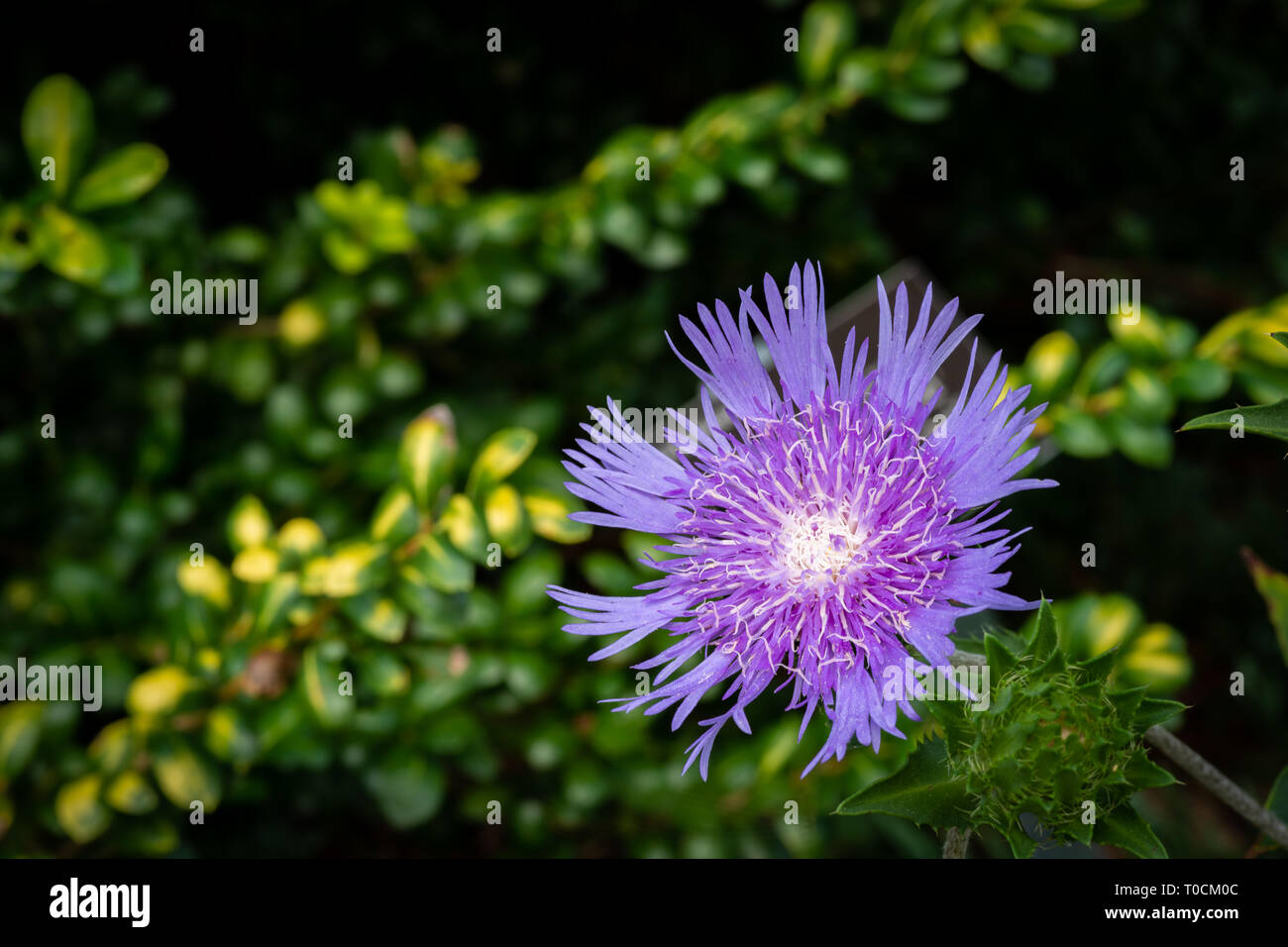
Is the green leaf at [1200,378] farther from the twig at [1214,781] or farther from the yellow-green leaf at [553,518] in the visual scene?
the yellow-green leaf at [553,518]

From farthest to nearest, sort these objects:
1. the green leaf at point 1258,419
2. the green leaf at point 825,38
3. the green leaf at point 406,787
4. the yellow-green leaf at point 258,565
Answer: the green leaf at point 825,38
the green leaf at point 406,787
the yellow-green leaf at point 258,565
the green leaf at point 1258,419

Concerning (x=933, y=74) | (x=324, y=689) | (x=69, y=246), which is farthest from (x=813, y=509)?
(x=69, y=246)

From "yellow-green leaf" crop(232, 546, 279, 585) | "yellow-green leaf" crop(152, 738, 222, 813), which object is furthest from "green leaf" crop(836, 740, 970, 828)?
"yellow-green leaf" crop(152, 738, 222, 813)

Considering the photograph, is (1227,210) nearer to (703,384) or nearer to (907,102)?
(907,102)

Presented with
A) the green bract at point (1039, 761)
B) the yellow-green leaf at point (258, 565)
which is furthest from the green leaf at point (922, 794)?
the yellow-green leaf at point (258, 565)

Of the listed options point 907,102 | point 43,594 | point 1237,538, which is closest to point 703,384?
point 907,102

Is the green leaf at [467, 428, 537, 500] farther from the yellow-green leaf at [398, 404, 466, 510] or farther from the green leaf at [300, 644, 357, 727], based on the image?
the green leaf at [300, 644, 357, 727]

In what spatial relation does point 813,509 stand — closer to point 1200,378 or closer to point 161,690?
point 1200,378
